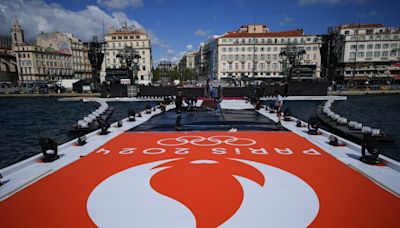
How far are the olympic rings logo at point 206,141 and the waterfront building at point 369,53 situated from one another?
78.3 metres

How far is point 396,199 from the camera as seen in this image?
4.64 m

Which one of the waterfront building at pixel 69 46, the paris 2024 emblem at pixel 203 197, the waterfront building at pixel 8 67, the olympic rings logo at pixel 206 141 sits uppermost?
the waterfront building at pixel 69 46

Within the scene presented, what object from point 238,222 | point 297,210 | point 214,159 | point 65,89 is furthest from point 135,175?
point 65,89

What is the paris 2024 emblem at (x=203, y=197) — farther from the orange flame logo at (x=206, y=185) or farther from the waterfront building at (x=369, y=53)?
the waterfront building at (x=369, y=53)

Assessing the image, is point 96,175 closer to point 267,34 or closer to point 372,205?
point 372,205

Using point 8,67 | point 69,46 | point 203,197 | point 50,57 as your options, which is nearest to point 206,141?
point 203,197

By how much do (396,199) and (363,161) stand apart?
2.20 m

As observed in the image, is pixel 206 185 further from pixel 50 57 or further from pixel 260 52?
pixel 50 57

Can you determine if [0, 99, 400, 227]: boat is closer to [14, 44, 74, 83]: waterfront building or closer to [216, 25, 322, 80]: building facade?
[216, 25, 322, 80]: building facade

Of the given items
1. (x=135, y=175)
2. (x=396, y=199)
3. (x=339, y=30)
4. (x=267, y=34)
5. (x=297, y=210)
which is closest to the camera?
(x=297, y=210)

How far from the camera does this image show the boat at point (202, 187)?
4121 millimetres

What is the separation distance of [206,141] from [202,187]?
404 cm

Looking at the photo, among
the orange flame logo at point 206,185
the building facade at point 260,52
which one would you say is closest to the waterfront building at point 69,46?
the building facade at point 260,52

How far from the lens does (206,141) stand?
9211mm
